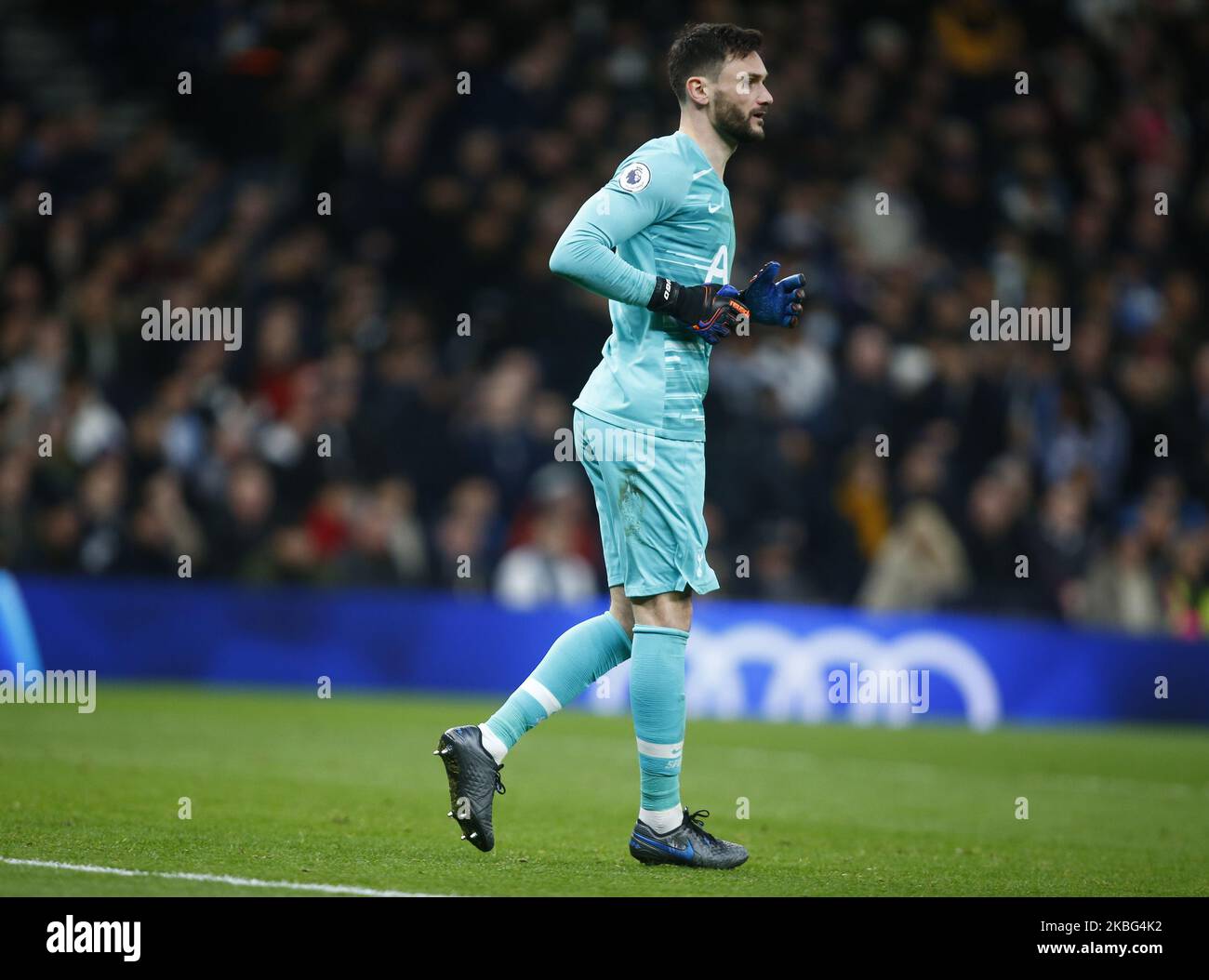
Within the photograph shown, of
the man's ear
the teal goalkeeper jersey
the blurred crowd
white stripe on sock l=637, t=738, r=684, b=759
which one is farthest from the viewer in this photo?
the blurred crowd

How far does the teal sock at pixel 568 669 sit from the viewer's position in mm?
6289

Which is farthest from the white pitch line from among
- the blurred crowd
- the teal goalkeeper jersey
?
the blurred crowd

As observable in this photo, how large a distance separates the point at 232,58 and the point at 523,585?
21.0ft

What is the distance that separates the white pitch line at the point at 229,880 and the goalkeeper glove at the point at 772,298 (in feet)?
7.60

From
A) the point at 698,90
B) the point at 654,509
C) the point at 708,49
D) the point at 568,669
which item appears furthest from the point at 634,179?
the point at 568,669

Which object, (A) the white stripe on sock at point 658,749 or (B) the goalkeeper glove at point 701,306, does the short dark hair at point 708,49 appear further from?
(A) the white stripe on sock at point 658,749

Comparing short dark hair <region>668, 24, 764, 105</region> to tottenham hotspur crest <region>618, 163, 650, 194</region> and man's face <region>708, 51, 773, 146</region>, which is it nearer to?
man's face <region>708, 51, 773, 146</region>

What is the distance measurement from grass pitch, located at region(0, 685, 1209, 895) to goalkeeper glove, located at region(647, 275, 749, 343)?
1.80 meters

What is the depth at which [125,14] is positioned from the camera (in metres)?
18.5

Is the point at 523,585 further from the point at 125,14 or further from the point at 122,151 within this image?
the point at 125,14

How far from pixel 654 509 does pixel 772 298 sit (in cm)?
86

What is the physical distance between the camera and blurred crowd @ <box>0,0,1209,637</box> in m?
Result: 14.6

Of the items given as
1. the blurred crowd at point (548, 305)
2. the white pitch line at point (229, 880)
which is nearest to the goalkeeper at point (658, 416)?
the white pitch line at point (229, 880)

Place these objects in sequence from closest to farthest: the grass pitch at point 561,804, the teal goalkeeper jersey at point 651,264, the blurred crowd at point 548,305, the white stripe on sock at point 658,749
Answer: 1. the grass pitch at point 561,804
2. the teal goalkeeper jersey at point 651,264
3. the white stripe on sock at point 658,749
4. the blurred crowd at point 548,305
